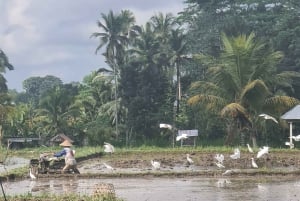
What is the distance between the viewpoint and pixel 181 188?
1482 cm

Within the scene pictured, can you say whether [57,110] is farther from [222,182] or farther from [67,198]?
[67,198]

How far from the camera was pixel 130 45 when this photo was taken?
51656 millimetres

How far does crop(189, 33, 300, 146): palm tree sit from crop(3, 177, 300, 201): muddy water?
569 inches

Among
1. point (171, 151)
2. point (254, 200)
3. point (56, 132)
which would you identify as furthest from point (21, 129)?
point (254, 200)

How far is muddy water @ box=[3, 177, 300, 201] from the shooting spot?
12.8 meters

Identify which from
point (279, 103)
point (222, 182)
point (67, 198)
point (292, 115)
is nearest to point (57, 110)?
point (279, 103)

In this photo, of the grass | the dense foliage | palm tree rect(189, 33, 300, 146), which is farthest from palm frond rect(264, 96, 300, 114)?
the grass

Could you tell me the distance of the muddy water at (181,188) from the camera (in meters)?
12.8

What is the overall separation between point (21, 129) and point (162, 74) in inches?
504

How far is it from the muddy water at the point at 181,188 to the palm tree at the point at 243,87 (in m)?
14.4

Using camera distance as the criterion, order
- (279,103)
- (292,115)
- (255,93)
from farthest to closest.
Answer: (292,115) → (279,103) → (255,93)

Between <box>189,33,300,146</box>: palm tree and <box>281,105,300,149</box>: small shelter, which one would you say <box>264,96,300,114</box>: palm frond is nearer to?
<box>189,33,300,146</box>: palm tree

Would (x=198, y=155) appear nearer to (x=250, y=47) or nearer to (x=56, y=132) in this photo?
(x=250, y=47)

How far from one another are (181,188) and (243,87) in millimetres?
17953
